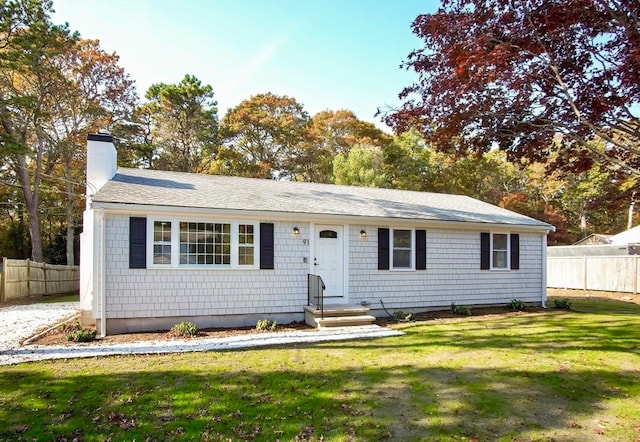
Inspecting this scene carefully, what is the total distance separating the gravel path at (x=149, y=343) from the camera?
7016 mm

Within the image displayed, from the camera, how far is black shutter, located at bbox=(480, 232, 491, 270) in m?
12.1

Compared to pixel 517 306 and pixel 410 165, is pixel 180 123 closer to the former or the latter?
pixel 410 165

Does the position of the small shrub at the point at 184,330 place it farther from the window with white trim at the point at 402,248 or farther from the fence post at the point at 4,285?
the fence post at the point at 4,285

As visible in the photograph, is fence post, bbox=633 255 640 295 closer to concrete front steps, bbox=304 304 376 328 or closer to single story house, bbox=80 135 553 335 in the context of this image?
single story house, bbox=80 135 553 335

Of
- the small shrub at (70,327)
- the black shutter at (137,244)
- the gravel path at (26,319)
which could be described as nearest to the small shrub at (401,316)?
the black shutter at (137,244)

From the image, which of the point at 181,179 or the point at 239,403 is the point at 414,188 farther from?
the point at 239,403

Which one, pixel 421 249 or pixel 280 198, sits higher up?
pixel 280 198

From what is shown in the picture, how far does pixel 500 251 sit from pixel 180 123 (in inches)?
868

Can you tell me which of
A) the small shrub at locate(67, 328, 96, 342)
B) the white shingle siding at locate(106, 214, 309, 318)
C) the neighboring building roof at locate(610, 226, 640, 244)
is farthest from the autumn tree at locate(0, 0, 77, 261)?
the neighboring building roof at locate(610, 226, 640, 244)

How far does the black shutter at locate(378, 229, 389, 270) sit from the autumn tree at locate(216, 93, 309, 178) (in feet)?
59.5

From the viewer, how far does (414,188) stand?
2820cm

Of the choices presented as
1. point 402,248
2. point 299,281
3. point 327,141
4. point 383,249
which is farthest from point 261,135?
point 299,281

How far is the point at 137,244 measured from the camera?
8.74 meters

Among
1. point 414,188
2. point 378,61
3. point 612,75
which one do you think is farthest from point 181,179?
point 414,188
